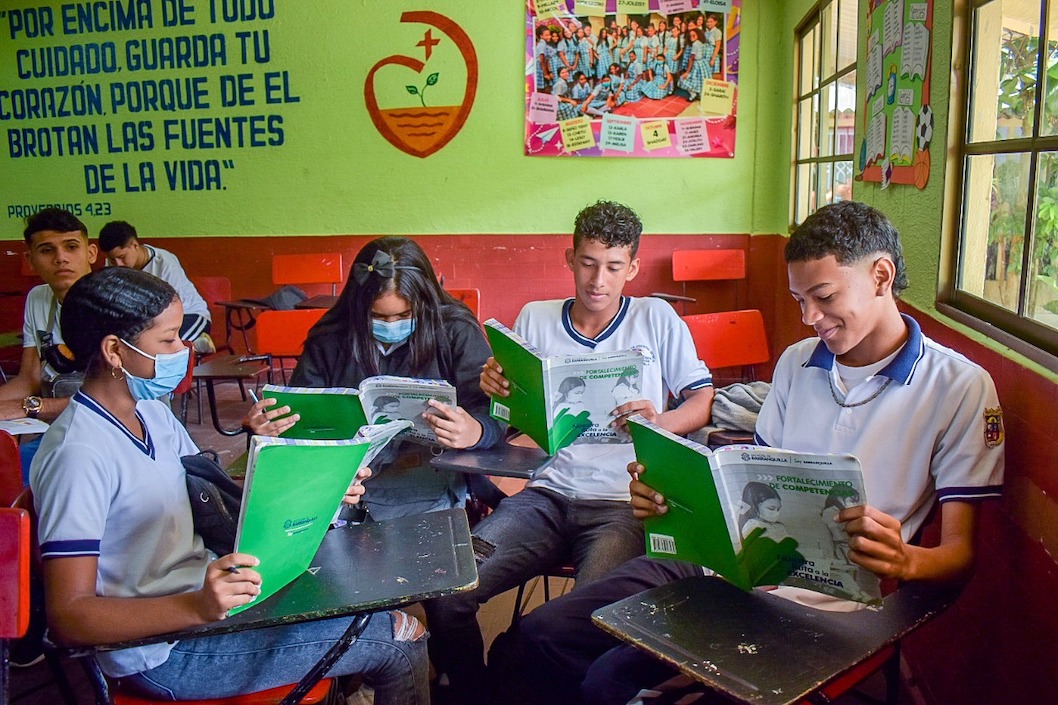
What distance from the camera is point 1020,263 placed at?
65.8 inches

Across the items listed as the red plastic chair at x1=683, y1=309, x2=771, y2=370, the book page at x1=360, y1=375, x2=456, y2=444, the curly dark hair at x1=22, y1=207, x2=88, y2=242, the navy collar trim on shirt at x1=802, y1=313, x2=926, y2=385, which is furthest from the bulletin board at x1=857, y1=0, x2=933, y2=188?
the curly dark hair at x1=22, y1=207, x2=88, y2=242

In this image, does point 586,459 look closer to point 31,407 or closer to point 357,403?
point 357,403

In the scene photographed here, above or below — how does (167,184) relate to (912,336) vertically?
above

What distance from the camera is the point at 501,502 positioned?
2201 millimetres

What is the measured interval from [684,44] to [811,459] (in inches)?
177

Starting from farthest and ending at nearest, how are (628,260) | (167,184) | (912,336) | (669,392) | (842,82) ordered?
(167,184)
(842,82)
(669,392)
(628,260)
(912,336)

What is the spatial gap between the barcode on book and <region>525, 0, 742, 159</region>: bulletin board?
13.5 feet

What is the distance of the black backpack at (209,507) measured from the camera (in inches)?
61.1

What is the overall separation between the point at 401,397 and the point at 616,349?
24.8 inches

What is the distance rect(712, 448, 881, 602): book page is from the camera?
117 cm

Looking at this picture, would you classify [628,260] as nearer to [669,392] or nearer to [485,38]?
[669,392]

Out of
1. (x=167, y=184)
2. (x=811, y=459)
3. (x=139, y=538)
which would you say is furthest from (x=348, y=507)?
(x=167, y=184)

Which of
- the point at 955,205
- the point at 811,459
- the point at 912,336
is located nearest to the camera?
the point at 811,459

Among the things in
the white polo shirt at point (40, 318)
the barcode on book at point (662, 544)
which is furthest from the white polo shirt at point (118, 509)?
the white polo shirt at point (40, 318)
